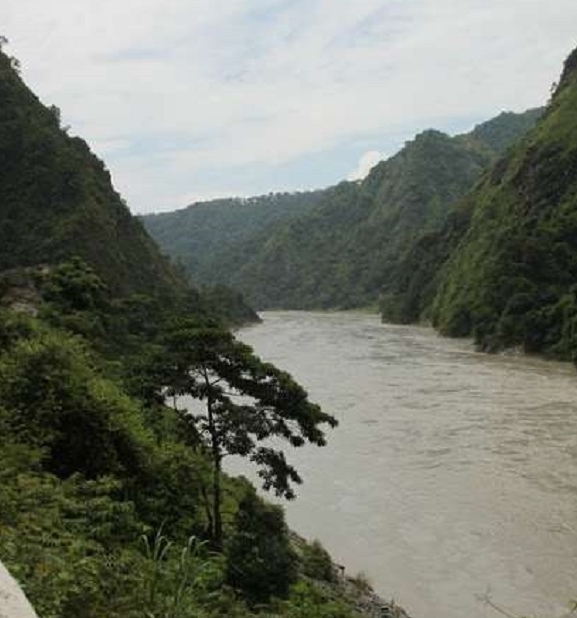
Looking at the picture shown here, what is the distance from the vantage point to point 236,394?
15.1 metres

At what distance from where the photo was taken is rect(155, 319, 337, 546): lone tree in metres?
14.9

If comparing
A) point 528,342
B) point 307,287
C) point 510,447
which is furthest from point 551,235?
point 307,287

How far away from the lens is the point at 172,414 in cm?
1656

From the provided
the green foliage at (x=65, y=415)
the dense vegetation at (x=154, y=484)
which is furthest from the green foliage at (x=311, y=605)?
the green foliage at (x=65, y=415)

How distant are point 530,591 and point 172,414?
757cm

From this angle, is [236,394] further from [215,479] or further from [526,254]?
[526,254]

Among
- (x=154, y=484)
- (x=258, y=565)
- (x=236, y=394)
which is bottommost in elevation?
(x=258, y=565)

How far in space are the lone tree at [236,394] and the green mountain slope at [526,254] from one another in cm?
4369

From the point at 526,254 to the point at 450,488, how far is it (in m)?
47.0

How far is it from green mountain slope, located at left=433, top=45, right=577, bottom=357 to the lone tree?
143 feet

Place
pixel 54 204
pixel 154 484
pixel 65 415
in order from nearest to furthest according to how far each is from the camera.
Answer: pixel 65 415 → pixel 154 484 → pixel 54 204

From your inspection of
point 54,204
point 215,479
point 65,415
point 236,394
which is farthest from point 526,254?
point 65,415

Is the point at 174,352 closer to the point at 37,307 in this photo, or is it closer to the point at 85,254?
the point at 37,307

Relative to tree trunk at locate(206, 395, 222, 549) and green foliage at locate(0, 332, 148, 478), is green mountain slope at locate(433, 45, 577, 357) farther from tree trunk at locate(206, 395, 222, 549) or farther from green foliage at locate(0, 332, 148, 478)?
green foliage at locate(0, 332, 148, 478)
